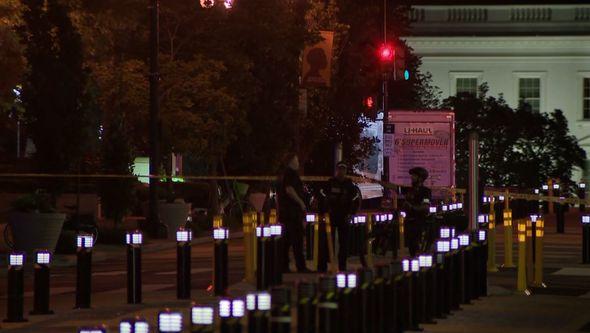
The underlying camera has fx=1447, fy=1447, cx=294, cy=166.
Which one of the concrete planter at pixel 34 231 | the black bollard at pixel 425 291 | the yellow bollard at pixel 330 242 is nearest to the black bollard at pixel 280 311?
the black bollard at pixel 425 291

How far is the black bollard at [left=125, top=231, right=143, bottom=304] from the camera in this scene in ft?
57.4

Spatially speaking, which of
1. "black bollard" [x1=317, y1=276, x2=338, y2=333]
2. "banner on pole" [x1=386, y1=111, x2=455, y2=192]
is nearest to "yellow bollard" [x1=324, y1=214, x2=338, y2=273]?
"black bollard" [x1=317, y1=276, x2=338, y2=333]

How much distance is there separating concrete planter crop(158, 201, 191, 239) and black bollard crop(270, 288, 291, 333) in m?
23.8

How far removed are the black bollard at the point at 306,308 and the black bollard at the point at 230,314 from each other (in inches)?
46.2

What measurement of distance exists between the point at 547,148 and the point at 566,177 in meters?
1.79

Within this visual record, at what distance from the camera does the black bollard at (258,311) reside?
367 inches

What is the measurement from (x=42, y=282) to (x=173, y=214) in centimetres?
1750

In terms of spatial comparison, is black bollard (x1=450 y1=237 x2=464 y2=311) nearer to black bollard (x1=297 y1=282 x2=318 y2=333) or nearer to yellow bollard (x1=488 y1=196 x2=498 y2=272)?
yellow bollard (x1=488 y1=196 x2=498 y2=272)

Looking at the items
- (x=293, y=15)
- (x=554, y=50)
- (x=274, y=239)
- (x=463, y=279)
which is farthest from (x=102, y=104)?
(x=554, y=50)

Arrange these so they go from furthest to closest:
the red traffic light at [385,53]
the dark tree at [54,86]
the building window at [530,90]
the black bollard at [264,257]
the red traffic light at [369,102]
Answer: the building window at [530,90] → the red traffic light at [369,102] → the red traffic light at [385,53] → the dark tree at [54,86] → the black bollard at [264,257]

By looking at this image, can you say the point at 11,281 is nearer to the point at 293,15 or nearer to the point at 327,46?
the point at 327,46

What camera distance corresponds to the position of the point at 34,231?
25.0m

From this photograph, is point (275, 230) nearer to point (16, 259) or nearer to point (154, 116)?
point (16, 259)

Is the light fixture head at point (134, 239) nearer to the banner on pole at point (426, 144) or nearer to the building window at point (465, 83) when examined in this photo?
the banner on pole at point (426, 144)
